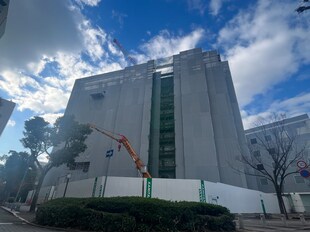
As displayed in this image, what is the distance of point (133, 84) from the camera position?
3756cm

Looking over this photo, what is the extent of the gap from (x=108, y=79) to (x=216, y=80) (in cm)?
2333

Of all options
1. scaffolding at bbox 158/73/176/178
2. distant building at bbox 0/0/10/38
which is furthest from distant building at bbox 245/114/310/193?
distant building at bbox 0/0/10/38

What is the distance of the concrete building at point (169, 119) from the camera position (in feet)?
88.2

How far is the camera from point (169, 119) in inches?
1362

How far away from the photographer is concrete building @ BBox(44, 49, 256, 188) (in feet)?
88.2

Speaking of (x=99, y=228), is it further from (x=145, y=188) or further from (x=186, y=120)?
(x=186, y=120)

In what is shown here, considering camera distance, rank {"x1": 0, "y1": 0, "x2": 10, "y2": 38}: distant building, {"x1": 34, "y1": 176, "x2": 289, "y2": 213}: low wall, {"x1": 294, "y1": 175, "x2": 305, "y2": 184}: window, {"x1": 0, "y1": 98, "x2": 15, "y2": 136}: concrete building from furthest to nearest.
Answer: {"x1": 0, "y1": 98, "x2": 15, "y2": 136}: concrete building < {"x1": 294, "y1": 175, "x2": 305, "y2": 184}: window < {"x1": 34, "y1": 176, "x2": 289, "y2": 213}: low wall < {"x1": 0, "y1": 0, "x2": 10, "y2": 38}: distant building

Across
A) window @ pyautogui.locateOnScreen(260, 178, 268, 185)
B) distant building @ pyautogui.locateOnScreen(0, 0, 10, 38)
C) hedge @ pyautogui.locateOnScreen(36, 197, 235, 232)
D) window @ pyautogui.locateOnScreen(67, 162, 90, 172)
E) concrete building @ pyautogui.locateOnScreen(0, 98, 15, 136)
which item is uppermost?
concrete building @ pyautogui.locateOnScreen(0, 98, 15, 136)

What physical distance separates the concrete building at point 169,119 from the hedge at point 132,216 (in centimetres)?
1770

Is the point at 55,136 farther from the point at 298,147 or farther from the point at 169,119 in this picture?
the point at 298,147

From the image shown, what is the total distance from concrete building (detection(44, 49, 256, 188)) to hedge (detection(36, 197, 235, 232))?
17.7 meters

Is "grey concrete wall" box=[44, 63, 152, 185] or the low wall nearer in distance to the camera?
the low wall

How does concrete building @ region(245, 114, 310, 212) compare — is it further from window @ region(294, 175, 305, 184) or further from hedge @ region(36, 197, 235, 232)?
hedge @ region(36, 197, 235, 232)

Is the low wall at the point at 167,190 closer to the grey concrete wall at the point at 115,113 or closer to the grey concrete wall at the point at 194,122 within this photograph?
the grey concrete wall at the point at 194,122
